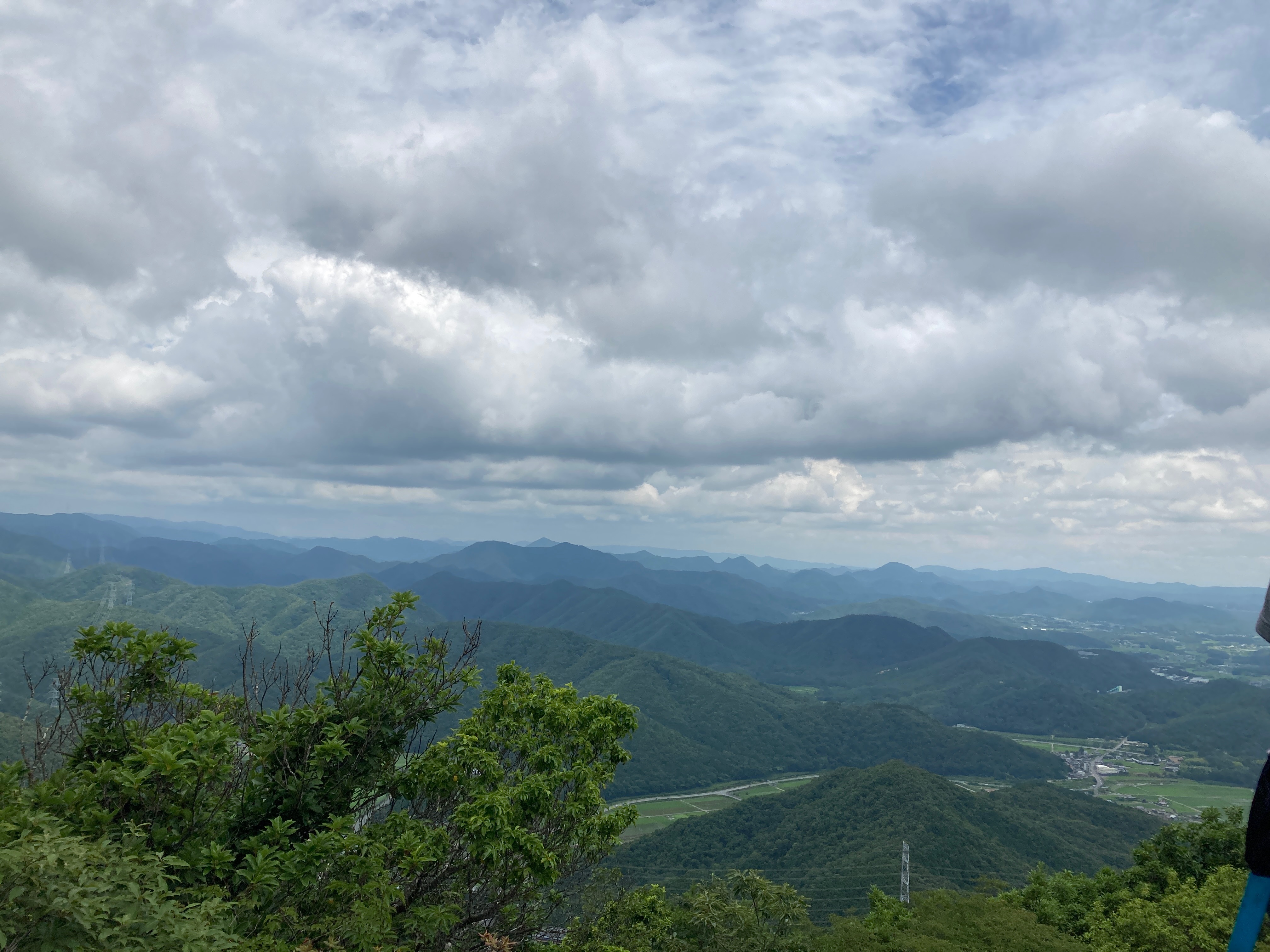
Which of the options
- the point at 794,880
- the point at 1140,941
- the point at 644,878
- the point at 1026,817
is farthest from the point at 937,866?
the point at 1140,941

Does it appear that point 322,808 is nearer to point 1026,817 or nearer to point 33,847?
point 33,847

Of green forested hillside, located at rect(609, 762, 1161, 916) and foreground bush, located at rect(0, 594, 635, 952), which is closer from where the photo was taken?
foreground bush, located at rect(0, 594, 635, 952)

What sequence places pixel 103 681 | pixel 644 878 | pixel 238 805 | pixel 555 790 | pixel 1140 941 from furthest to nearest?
pixel 644 878 → pixel 1140 941 → pixel 555 790 → pixel 103 681 → pixel 238 805

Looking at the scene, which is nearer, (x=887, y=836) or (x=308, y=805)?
(x=308, y=805)

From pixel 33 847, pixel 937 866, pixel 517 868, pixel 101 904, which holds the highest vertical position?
pixel 33 847

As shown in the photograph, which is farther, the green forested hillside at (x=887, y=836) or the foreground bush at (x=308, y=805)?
the green forested hillside at (x=887, y=836)

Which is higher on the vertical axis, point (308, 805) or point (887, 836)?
point (308, 805)

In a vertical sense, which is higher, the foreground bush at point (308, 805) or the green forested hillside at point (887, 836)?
the foreground bush at point (308, 805)

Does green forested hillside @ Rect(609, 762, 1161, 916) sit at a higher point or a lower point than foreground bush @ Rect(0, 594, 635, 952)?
lower
